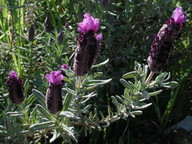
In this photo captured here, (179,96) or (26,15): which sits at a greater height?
(26,15)

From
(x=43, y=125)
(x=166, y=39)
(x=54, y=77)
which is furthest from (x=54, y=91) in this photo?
(x=166, y=39)

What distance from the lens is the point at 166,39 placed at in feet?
4.26

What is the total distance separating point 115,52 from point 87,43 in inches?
35.5

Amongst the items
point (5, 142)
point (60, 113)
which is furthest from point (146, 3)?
point (5, 142)

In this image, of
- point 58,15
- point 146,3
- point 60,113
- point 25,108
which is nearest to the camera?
point 60,113

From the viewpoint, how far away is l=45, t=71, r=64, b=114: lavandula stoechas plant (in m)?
1.31

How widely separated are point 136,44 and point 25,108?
1025 millimetres

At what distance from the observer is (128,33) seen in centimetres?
221

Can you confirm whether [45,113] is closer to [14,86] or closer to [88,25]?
[14,86]

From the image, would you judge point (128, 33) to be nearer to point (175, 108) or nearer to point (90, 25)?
point (175, 108)

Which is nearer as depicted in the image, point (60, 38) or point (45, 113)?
point (45, 113)

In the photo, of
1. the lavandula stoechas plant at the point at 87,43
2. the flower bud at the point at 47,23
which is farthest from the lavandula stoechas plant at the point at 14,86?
the flower bud at the point at 47,23

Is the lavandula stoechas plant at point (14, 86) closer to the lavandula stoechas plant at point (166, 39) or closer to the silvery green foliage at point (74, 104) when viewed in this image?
the silvery green foliage at point (74, 104)

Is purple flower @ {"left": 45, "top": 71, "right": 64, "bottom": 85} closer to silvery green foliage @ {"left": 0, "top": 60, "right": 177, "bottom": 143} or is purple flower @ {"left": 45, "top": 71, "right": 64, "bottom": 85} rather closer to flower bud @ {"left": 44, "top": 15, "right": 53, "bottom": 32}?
silvery green foliage @ {"left": 0, "top": 60, "right": 177, "bottom": 143}
